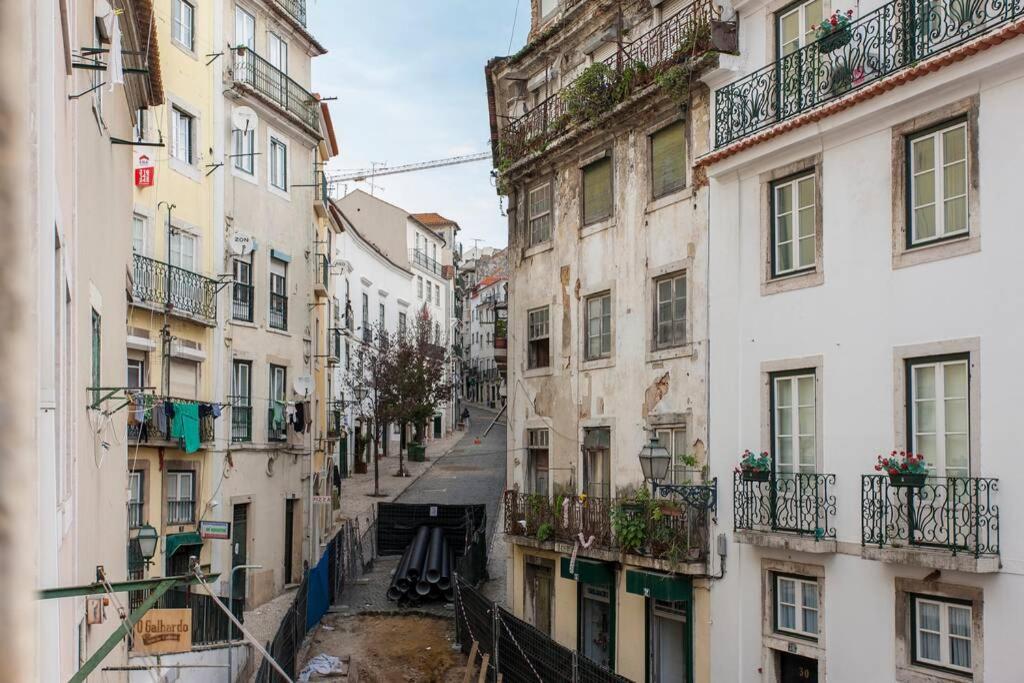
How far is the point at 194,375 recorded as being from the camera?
91.7 ft

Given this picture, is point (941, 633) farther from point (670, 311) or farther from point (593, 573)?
point (593, 573)

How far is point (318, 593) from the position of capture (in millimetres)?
26719

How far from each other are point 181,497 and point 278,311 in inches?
263

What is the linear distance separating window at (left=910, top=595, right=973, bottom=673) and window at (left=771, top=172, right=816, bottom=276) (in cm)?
493

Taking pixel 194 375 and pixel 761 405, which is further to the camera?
pixel 194 375

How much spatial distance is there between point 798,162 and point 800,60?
144 cm

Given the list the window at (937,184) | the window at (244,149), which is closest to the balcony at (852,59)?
the window at (937,184)

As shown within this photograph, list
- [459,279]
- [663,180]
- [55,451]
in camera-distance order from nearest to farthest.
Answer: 1. [55,451]
2. [663,180]
3. [459,279]

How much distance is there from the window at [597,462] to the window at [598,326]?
1.49m

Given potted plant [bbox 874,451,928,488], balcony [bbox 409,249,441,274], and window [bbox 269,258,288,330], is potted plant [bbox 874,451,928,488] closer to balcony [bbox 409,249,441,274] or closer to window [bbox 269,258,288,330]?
window [bbox 269,258,288,330]

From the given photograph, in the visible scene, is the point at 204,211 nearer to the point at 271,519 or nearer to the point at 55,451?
the point at 271,519

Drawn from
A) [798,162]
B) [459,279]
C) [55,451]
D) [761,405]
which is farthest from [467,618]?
[459,279]

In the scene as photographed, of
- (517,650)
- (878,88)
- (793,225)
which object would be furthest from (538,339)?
(878,88)

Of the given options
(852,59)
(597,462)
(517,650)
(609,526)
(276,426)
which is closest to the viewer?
(852,59)
